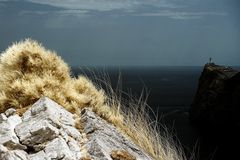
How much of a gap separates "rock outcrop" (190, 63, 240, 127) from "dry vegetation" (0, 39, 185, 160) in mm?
49769

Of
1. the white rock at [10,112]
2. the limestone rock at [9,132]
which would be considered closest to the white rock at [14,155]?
the limestone rock at [9,132]

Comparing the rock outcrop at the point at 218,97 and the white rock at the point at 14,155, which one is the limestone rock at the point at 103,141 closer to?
the white rock at the point at 14,155

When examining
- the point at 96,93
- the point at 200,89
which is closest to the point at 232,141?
the point at 200,89

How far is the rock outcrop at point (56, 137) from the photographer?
615 cm

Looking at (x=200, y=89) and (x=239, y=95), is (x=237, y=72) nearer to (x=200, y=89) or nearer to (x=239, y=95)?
(x=239, y=95)

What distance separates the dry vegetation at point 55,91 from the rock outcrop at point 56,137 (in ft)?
1.95

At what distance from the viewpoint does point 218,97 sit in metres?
63.4

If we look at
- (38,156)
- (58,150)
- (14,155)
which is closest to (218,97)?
(58,150)

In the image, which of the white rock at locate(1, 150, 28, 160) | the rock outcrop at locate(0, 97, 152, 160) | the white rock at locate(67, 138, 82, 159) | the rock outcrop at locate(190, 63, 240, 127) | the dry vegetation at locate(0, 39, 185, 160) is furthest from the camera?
the rock outcrop at locate(190, 63, 240, 127)

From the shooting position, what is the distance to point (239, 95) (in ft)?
188

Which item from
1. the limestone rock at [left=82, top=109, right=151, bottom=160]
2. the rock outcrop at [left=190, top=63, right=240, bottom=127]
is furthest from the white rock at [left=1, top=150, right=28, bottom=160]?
the rock outcrop at [left=190, top=63, right=240, bottom=127]

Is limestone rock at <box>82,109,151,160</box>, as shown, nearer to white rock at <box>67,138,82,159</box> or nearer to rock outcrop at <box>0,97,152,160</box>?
rock outcrop at <box>0,97,152,160</box>

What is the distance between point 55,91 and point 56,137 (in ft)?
6.26

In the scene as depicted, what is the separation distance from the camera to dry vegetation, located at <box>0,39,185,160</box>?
8.06 m
